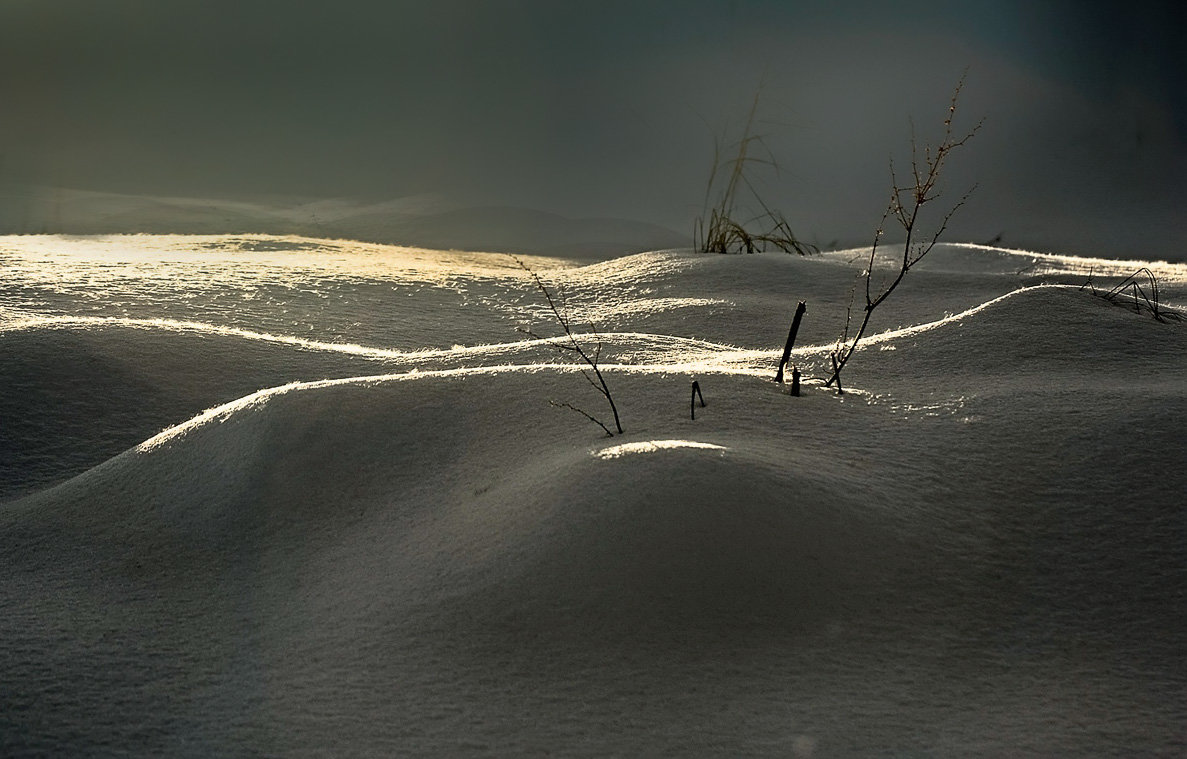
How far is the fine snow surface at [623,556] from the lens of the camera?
1119 mm

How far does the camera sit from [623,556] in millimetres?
1292

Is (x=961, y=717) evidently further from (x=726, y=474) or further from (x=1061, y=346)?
(x=1061, y=346)

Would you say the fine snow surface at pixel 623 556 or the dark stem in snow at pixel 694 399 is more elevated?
the dark stem in snow at pixel 694 399

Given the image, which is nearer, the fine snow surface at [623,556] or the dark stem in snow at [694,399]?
the fine snow surface at [623,556]

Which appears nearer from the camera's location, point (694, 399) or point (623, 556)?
point (623, 556)

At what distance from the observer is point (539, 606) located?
1.25 meters

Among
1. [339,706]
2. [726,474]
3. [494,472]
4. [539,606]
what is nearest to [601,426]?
[494,472]

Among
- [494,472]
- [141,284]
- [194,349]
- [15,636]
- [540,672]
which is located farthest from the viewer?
[141,284]

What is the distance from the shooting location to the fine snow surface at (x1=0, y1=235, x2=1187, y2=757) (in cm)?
112

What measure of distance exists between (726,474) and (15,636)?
871mm

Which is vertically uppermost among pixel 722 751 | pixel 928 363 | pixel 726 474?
pixel 928 363

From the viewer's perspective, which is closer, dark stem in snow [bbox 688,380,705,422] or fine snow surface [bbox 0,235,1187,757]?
fine snow surface [bbox 0,235,1187,757]

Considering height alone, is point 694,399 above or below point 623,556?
above

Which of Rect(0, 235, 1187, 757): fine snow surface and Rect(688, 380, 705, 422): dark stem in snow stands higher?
Rect(688, 380, 705, 422): dark stem in snow
